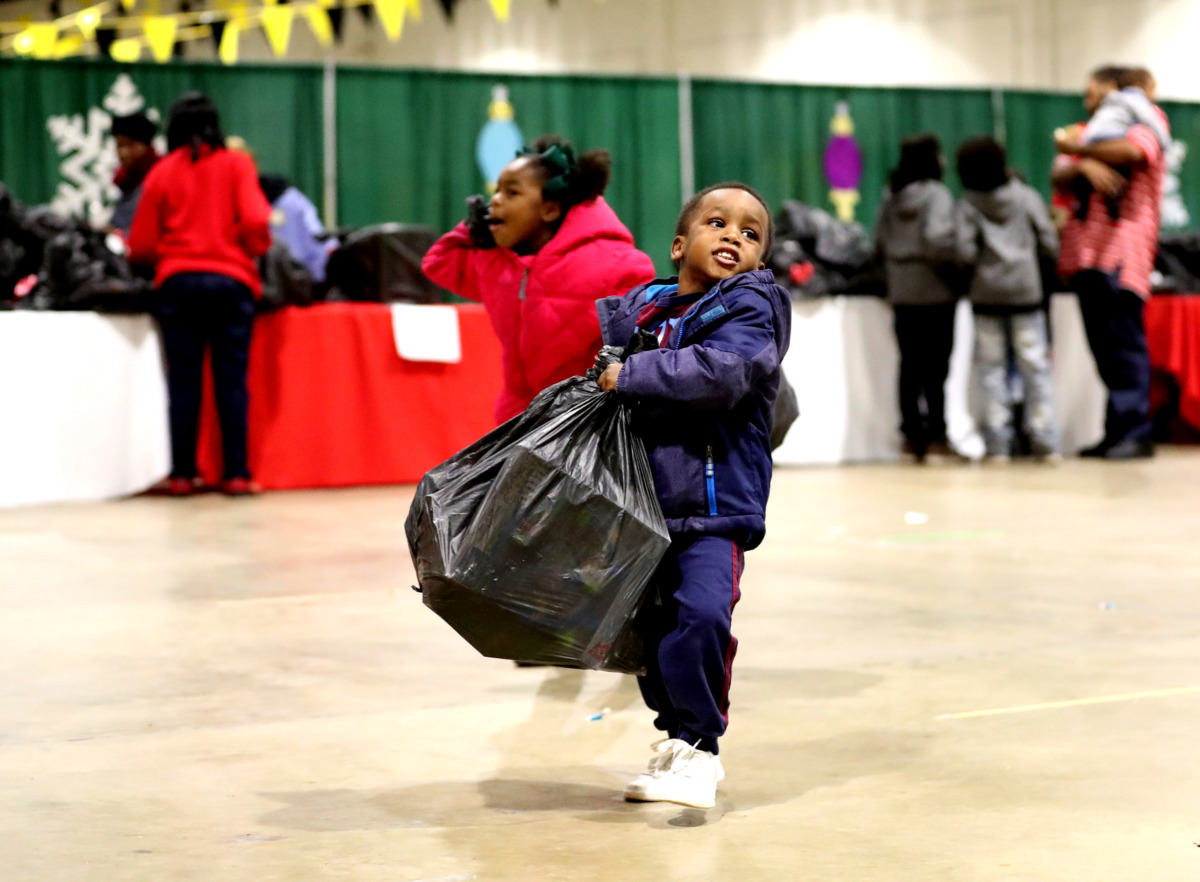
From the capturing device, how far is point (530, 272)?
3770 millimetres

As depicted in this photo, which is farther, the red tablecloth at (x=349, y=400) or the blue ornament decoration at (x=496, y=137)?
the blue ornament decoration at (x=496, y=137)

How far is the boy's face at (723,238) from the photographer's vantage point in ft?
8.97

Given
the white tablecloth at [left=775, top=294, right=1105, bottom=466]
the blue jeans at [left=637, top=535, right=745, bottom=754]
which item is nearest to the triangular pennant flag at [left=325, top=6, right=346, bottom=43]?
the white tablecloth at [left=775, top=294, right=1105, bottom=466]

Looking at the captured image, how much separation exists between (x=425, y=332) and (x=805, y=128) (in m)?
4.56

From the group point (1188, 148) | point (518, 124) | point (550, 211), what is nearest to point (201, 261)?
point (518, 124)

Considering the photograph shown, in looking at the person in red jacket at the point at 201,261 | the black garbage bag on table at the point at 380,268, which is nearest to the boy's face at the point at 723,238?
the person in red jacket at the point at 201,261

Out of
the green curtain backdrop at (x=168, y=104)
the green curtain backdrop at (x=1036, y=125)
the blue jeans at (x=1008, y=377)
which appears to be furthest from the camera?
the green curtain backdrop at (x=1036, y=125)

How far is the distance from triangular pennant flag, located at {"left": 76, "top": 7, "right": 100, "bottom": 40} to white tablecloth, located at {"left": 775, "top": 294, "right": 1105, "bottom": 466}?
10.1 meters

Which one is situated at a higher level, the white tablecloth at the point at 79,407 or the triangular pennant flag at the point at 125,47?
the triangular pennant flag at the point at 125,47

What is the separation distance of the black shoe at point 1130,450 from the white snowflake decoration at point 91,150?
6084mm

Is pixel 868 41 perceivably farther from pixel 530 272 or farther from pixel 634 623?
pixel 634 623

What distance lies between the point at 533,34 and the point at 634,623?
56.2ft

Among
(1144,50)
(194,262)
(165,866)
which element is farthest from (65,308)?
(1144,50)

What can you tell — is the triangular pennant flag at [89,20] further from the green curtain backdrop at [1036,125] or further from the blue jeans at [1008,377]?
the blue jeans at [1008,377]
